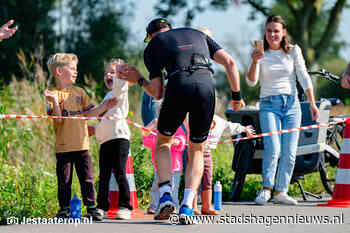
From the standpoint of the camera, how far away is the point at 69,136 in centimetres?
651

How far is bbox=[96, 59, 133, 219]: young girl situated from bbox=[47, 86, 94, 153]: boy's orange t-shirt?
170mm

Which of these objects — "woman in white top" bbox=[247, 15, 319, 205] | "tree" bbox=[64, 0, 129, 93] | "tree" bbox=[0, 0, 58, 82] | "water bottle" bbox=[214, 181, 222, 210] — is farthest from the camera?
"tree" bbox=[64, 0, 129, 93]

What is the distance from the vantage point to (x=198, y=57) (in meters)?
5.84

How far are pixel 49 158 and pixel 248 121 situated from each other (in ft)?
10.7

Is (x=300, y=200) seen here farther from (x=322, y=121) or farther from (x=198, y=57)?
(x=198, y=57)

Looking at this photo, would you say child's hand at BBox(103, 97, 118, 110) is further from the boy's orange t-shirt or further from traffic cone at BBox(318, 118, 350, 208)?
traffic cone at BBox(318, 118, 350, 208)

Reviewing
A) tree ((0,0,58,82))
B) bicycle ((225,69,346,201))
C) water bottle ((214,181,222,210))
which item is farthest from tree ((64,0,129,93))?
water bottle ((214,181,222,210))

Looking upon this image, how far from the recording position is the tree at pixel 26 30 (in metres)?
26.4

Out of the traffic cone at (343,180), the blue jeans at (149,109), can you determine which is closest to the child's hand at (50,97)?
the blue jeans at (149,109)

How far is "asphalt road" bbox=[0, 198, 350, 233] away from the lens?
548 cm

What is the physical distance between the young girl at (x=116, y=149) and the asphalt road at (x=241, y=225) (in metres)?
0.32

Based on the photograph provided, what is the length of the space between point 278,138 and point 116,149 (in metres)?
2.26

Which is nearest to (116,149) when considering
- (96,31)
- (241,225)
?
(241,225)

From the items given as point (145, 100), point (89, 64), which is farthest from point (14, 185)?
point (89, 64)
